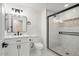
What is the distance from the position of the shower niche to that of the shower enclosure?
3.31 feet

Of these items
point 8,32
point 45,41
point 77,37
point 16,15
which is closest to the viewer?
point 77,37

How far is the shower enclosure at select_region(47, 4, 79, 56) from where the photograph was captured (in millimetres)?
1927

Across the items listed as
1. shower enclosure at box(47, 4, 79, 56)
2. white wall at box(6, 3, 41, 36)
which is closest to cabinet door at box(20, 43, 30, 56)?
white wall at box(6, 3, 41, 36)

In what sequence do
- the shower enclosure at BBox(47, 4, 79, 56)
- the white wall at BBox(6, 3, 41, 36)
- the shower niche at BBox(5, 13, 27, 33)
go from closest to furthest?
the shower enclosure at BBox(47, 4, 79, 56)
the shower niche at BBox(5, 13, 27, 33)
the white wall at BBox(6, 3, 41, 36)

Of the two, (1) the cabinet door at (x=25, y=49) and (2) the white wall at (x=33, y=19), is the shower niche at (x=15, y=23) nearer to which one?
(2) the white wall at (x=33, y=19)

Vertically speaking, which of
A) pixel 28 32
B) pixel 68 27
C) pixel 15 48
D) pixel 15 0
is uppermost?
pixel 15 0

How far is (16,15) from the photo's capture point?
227 cm

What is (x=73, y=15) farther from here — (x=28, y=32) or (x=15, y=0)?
(x=15, y=0)

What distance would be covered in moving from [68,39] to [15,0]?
198 centimetres

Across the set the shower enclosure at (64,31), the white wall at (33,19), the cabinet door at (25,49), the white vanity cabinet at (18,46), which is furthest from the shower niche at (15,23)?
the shower enclosure at (64,31)

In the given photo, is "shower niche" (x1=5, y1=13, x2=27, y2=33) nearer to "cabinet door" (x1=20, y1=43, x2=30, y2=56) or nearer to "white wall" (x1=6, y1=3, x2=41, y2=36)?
"white wall" (x1=6, y1=3, x2=41, y2=36)

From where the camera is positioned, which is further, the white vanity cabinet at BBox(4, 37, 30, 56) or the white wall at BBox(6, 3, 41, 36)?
the white wall at BBox(6, 3, 41, 36)

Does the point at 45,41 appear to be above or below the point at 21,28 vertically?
below


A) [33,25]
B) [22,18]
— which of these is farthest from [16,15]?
[33,25]
